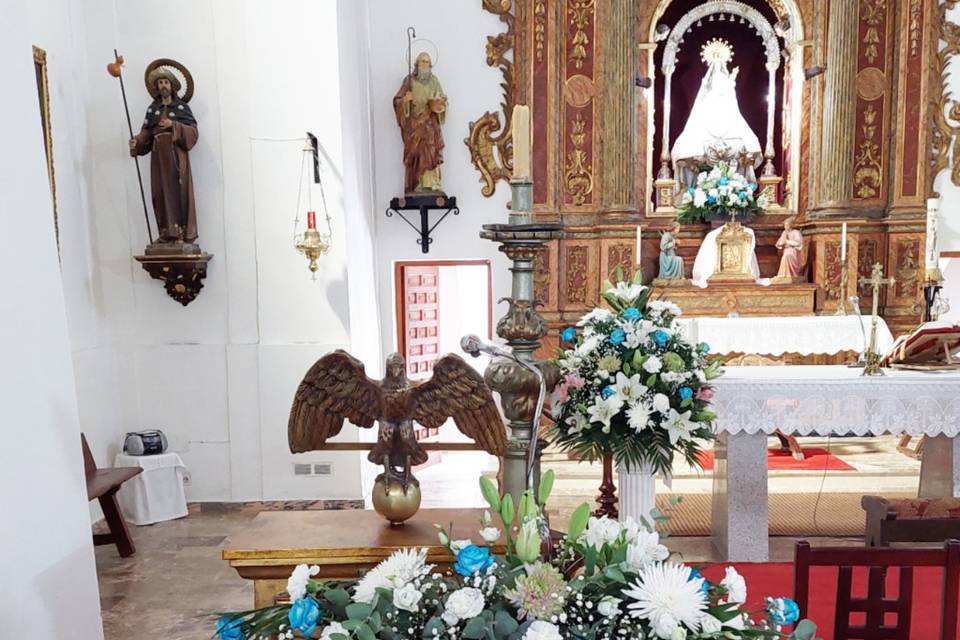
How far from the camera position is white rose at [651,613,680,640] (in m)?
0.99

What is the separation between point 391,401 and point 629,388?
1.40 meters

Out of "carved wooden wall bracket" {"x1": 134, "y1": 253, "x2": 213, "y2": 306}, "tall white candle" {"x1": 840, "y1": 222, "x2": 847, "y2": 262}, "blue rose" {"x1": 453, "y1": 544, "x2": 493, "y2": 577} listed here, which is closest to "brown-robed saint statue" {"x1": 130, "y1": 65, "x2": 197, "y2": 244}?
"carved wooden wall bracket" {"x1": 134, "y1": 253, "x2": 213, "y2": 306}

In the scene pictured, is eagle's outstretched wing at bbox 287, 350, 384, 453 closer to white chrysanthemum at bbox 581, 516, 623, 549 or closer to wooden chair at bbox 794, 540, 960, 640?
white chrysanthemum at bbox 581, 516, 623, 549

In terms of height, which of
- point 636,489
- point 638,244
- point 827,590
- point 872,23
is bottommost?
point 827,590

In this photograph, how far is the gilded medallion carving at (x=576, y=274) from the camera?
758 centimetres

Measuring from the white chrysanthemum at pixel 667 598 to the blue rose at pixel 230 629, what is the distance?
24.2 inches

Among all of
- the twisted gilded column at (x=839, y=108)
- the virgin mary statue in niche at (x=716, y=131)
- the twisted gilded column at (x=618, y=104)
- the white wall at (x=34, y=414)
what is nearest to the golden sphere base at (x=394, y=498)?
the white wall at (x=34, y=414)

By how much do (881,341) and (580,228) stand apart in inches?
117

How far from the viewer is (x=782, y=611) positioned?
3.73ft

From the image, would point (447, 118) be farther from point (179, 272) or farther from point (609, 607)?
point (609, 607)

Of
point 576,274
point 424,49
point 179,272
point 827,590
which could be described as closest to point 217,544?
point 179,272

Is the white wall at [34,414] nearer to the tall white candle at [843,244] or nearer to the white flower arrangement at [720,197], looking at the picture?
the white flower arrangement at [720,197]

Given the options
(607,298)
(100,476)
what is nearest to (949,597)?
(607,298)

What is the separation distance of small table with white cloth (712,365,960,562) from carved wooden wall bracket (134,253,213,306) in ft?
13.1
